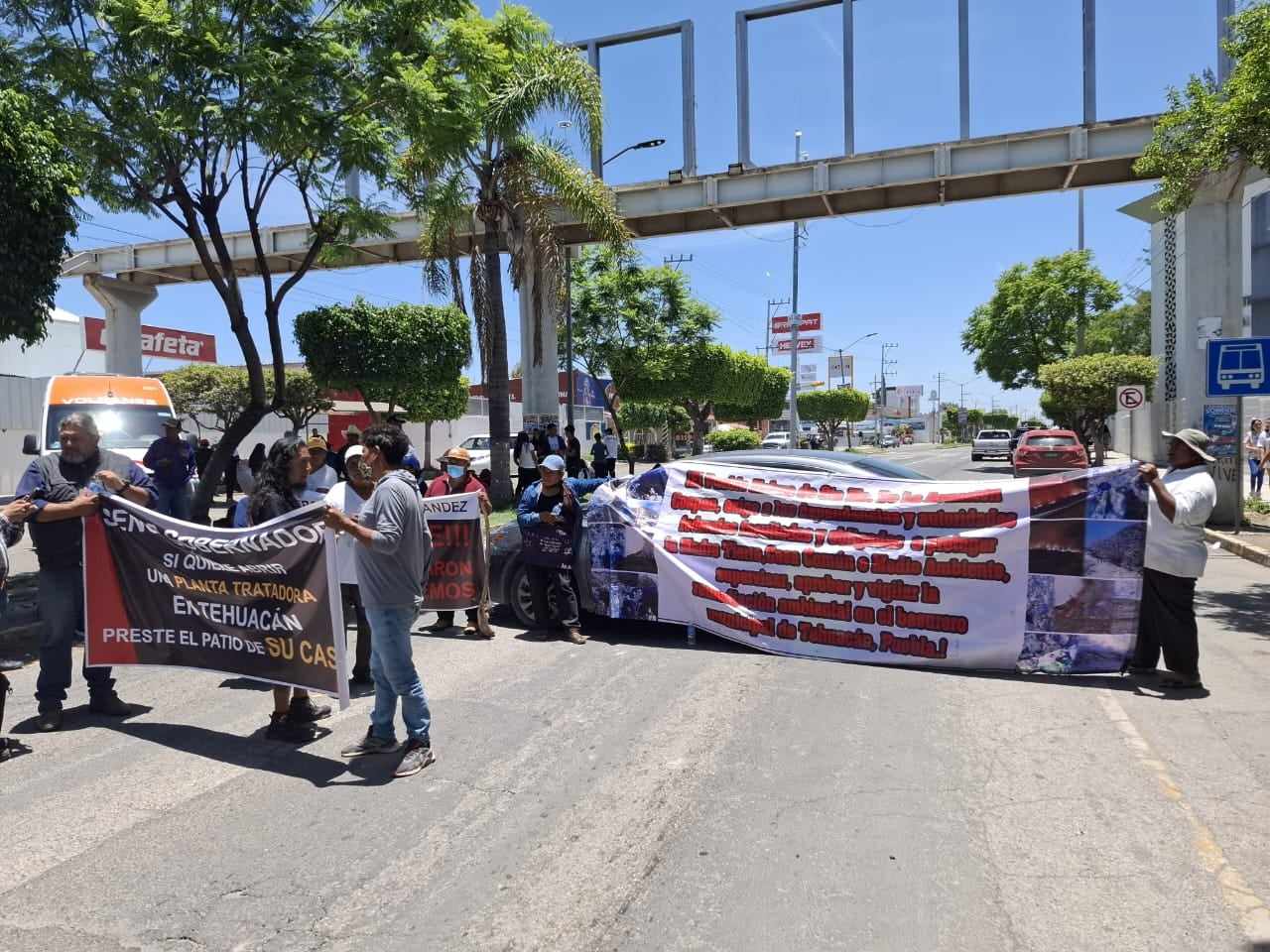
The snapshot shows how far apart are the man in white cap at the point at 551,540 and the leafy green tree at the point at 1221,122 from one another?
7480 mm

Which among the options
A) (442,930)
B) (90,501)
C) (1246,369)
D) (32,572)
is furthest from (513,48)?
(442,930)

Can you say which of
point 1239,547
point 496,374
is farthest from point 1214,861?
point 496,374

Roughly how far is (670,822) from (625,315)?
29.3 metres

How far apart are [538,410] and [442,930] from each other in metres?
20.4

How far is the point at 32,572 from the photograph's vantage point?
38.6ft

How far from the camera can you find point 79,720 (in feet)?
19.0

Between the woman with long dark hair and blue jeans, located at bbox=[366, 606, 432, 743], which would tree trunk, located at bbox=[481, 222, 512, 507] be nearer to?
the woman with long dark hair

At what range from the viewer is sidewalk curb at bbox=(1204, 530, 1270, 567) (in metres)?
12.0

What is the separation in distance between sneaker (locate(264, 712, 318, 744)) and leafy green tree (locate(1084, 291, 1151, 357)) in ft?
210

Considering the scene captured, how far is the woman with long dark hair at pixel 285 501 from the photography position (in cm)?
536

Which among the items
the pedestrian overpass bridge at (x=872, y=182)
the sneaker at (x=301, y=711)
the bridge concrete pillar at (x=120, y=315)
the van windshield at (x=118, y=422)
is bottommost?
the sneaker at (x=301, y=711)

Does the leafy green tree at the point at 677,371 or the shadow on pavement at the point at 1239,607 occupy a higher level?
the leafy green tree at the point at 677,371

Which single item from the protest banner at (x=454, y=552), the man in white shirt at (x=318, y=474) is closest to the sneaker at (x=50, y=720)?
the man in white shirt at (x=318, y=474)

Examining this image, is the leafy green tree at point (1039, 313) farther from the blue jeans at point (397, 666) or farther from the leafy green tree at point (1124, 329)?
the blue jeans at point (397, 666)
